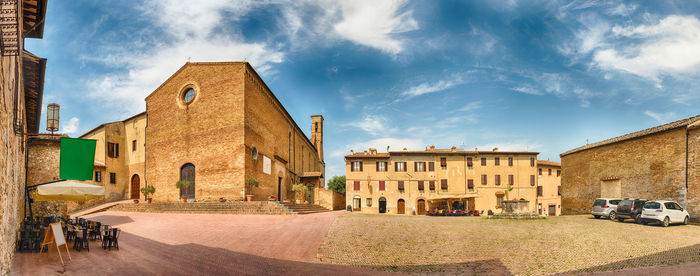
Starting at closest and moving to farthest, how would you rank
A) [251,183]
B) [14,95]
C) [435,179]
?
1. [14,95]
2. [251,183]
3. [435,179]

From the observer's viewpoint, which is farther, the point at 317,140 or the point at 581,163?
the point at 317,140

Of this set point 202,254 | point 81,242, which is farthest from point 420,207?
point 81,242

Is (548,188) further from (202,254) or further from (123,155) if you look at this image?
(123,155)

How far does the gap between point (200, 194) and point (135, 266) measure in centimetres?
1780

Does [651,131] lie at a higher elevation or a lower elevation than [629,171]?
higher

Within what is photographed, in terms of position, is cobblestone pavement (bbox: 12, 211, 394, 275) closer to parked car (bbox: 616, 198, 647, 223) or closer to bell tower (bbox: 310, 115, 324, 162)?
parked car (bbox: 616, 198, 647, 223)

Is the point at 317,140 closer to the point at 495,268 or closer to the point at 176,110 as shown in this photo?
the point at 176,110

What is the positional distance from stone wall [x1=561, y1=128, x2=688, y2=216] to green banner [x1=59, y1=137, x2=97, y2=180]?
25.8m

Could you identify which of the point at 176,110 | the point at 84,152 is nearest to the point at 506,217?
the point at 84,152

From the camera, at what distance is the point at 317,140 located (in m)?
63.4

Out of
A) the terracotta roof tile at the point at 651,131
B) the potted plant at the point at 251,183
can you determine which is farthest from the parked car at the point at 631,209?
the potted plant at the point at 251,183

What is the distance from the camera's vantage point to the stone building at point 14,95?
204 inches

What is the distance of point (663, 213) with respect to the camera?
55.7ft

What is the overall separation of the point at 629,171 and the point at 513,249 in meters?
16.3
